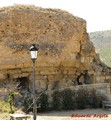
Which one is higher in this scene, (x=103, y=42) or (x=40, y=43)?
(x=103, y=42)

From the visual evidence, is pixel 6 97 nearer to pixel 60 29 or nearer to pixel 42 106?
pixel 42 106

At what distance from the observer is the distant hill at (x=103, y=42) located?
243 feet

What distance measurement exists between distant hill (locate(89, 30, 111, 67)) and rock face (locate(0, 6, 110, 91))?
4776cm

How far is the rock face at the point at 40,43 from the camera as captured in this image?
19.3m

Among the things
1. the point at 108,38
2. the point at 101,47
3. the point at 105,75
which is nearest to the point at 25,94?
the point at 105,75

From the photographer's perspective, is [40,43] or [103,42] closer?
[40,43]

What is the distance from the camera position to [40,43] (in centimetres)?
1952

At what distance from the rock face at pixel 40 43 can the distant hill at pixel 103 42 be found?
4776 cm

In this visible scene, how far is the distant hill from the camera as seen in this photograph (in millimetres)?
74188

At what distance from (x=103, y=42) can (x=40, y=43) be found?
6329 cm

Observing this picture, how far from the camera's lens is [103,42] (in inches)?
3216

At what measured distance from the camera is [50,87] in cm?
2045

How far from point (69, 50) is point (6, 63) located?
3.75m

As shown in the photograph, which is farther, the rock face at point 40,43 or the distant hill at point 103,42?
the distant hill at point 103,42
